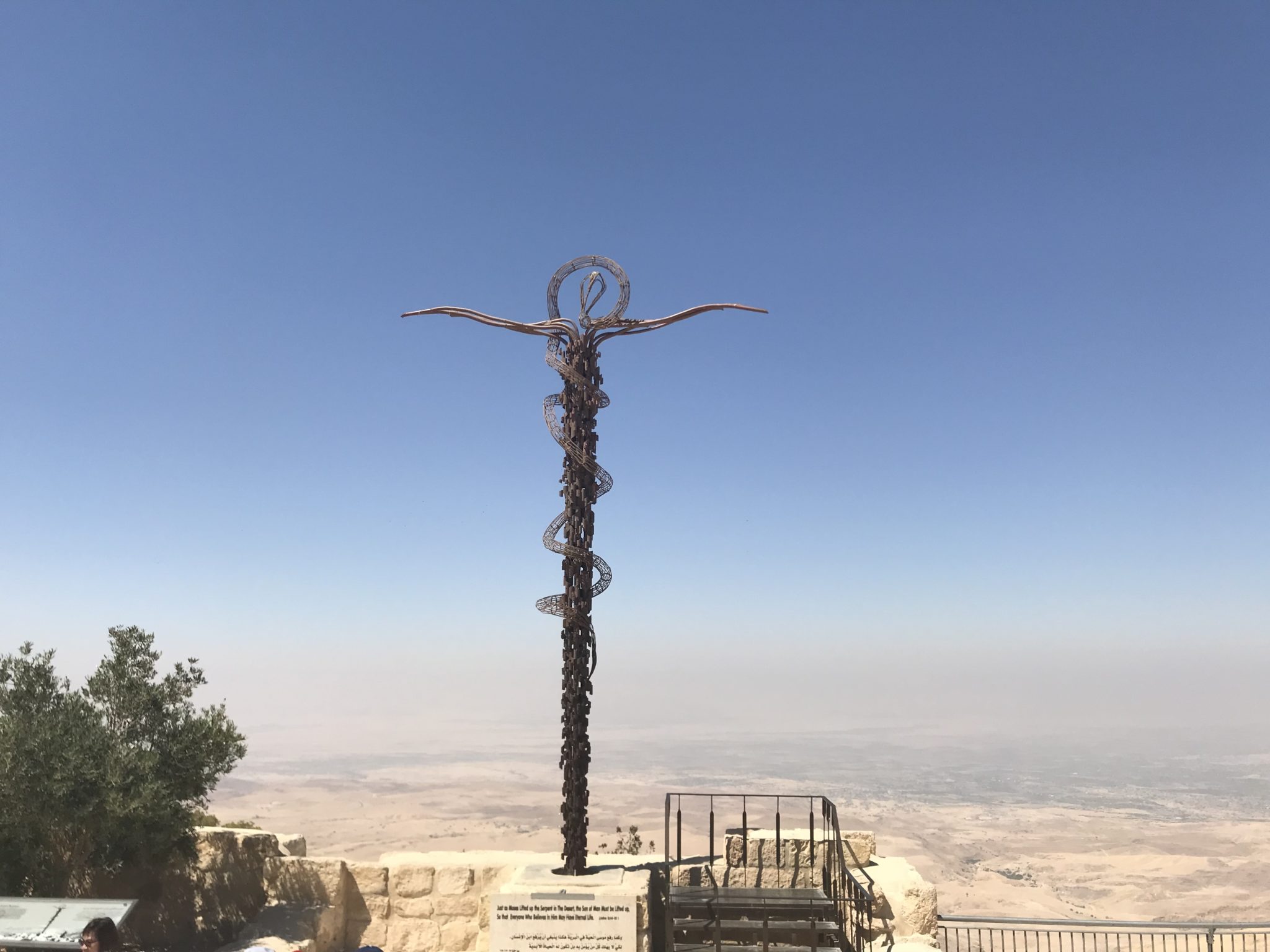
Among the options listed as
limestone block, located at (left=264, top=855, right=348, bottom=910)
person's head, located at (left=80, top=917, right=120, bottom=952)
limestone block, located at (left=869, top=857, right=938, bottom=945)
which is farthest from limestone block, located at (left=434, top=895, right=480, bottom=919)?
person's head, located at (left=80, top=917, right=120, bottom=952)

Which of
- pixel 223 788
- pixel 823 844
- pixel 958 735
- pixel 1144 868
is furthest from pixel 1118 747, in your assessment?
pixel 823 844

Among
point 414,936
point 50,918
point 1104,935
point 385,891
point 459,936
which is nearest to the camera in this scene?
point 50,918

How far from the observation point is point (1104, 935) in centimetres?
1803

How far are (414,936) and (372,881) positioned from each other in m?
0.92

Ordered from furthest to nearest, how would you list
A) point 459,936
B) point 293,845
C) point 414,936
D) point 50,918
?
point 293,845, point 414,936, point 459,936, point 50,918

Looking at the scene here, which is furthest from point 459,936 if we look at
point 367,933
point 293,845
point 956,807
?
point 956,807

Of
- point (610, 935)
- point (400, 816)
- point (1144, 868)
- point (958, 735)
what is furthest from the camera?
point (958, 735)

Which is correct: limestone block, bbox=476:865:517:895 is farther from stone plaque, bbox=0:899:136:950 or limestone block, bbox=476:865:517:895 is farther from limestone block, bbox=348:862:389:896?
stone plaque, bbox=0:899:136:950

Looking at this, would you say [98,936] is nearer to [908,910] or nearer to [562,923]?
[562,923]

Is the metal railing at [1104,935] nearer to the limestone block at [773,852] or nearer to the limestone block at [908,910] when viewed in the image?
the limestone block at [908,910]

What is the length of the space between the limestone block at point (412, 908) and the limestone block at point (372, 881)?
0.22 meters

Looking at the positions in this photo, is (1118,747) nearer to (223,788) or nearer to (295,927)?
(223,788)

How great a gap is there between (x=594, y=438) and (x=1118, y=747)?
70.7m

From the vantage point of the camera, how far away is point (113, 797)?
10.6 metres
